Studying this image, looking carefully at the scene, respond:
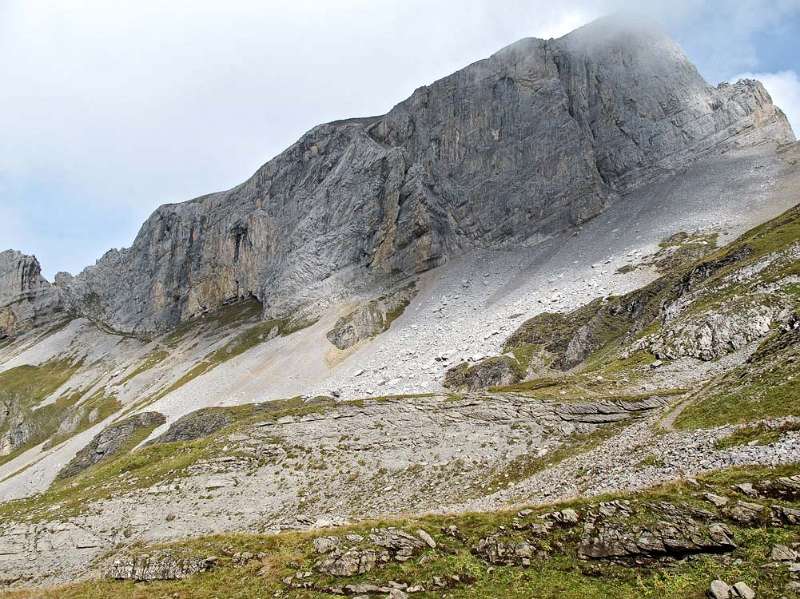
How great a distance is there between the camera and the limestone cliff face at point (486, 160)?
10956cm

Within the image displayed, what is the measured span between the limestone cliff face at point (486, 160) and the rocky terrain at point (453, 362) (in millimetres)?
628

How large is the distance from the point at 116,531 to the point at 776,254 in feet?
184

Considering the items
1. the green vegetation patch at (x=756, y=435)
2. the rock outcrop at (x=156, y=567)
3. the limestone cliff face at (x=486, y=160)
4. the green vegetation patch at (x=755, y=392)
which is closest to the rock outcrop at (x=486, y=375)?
the green vegetation patch at (x=755, y=392)

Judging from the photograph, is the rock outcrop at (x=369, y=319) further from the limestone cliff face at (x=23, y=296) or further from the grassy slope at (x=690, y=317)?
the limestone cliff face at (x=23, y=296)

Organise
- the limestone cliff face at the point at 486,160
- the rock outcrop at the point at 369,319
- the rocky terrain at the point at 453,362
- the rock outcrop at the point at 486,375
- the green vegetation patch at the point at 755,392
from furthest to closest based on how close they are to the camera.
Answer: the limestone cliff face at the point at 486,160 → the rock outcrop at the point at 369,319 → the rock outcrop at the point at 486,375 → the green vegetation patch at the point at 755,392 → the rocky terrain at the point at 453,362

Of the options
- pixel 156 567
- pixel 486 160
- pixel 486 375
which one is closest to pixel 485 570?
pixel 156 567

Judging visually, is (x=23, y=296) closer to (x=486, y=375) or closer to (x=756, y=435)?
(x=486, y=375)

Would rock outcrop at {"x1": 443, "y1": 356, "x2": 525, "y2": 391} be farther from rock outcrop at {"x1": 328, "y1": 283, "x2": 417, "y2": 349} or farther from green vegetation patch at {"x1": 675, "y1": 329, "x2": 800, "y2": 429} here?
rock outcrop at {"x1": 328, "y1": 283, "x2": 417, "y2": 349}

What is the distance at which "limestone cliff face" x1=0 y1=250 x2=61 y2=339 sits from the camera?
175 meters

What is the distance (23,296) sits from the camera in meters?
178

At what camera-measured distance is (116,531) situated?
96.9 feet

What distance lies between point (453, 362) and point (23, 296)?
586ft

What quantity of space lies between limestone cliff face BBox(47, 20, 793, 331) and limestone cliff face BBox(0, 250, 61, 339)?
66.3m

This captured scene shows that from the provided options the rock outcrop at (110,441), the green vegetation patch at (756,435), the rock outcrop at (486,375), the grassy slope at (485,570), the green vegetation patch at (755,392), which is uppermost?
the rock outcrop at (110,441)
